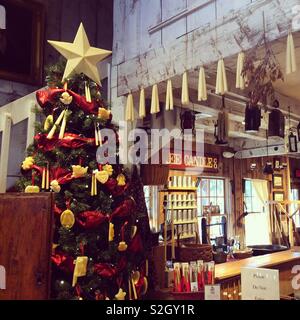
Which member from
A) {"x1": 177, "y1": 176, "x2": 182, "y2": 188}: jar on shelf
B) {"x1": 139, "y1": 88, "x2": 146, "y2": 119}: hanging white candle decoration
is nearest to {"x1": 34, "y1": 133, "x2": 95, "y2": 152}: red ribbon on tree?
{"x1": 139, "y1": 88, "x2": 146, "y2": 119}: hanging white candle decoration

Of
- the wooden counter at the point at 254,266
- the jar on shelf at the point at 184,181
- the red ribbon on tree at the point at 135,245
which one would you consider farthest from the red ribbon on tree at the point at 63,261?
the jar on shelf at the point at 184,181

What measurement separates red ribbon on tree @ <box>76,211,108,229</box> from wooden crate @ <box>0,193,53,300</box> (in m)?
0.23

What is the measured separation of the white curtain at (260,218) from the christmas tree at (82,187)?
6.52m

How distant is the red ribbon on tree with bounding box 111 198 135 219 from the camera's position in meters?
2.07

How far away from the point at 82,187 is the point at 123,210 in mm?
300

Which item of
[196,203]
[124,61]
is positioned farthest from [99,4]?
[196,203]

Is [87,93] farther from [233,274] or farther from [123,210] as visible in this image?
[233,274]

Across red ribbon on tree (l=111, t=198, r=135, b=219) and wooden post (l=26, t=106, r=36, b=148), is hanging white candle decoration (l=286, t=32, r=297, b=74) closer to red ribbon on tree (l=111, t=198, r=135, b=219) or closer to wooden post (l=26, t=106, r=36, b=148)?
red ribbon on tree (l=111, t=198, r=135, b=219)

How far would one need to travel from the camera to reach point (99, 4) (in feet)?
10.00

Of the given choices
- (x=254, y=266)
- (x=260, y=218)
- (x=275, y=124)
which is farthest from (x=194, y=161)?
(x=275, y=124)

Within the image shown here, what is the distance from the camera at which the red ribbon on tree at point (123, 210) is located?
207 centimetres

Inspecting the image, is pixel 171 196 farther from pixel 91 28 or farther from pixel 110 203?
A: pixel 110 203

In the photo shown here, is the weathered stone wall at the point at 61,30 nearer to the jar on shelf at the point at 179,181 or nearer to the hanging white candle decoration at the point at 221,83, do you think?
the hanging white candle decoration at the point at 221,83
